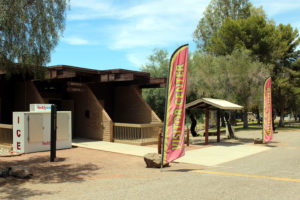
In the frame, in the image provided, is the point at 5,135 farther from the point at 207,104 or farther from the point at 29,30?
the point at 207,104

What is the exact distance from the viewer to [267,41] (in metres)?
30.5

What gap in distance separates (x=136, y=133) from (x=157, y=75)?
16160mm

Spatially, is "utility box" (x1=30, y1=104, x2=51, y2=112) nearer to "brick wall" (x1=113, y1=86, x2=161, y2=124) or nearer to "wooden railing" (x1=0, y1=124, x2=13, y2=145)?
"wooden railing" (x1=0, y1=124, x2=13, y2=145)

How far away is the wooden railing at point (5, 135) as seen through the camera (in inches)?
556

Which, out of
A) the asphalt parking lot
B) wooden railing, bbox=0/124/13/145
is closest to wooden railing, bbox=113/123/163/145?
the asphalt parking lot

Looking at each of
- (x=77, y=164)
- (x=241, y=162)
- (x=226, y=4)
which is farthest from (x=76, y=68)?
(x=226, y=4)

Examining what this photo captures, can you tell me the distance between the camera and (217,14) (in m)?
41.0

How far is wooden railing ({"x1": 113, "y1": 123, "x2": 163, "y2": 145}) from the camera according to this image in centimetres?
1542

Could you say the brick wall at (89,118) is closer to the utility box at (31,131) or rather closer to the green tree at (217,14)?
the utility box at (31,131)

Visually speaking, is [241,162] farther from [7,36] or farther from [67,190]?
[7,36]

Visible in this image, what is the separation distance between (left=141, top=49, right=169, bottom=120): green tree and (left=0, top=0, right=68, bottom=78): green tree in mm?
20430

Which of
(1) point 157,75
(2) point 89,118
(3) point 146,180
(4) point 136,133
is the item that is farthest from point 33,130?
(1) point 157,75

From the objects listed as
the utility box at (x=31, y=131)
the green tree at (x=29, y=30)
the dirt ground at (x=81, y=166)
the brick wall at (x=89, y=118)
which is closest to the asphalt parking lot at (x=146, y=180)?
the dirt ground at (x=81, y=166)

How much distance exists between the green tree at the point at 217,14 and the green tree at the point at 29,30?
30.8 metres
